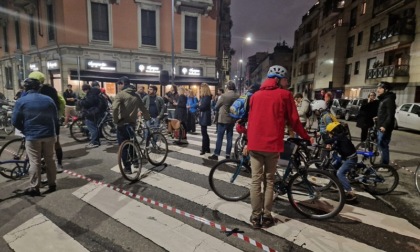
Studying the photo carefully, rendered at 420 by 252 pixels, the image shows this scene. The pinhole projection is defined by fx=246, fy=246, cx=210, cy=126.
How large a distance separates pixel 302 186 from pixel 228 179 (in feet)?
4.23

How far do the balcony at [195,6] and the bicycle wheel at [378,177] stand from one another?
70.4ft

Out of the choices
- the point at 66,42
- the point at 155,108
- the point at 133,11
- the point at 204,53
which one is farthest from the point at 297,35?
the point at 155,108

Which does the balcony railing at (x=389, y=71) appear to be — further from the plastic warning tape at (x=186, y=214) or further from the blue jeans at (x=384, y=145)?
the plastic warning tape at (x=186, y=214)

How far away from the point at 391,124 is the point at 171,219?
18.2 feet

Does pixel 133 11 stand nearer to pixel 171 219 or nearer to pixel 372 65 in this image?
pixel 171 219

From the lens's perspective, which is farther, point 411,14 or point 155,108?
point 411,14

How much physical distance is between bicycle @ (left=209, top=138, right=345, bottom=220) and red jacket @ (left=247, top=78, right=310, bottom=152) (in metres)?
0.74

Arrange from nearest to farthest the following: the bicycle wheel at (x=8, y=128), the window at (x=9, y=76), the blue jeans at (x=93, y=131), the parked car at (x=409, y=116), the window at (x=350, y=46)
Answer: the blue jeans at (x=93, y=131), the bicycle wheel at (x=8, y=128), the parked car at (x=409, y=116), the window at (x=9, y=76), the window at (x=350, y=46)

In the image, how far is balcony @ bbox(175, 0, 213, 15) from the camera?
2206cm

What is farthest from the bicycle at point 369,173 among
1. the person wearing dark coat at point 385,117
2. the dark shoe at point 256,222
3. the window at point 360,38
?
the window at point 360,38

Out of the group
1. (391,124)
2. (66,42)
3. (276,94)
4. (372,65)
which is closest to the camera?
(276,94)

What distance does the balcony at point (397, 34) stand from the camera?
21.3 m

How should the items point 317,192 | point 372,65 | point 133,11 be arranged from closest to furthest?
point 317,192
point 133,11
point 372,65

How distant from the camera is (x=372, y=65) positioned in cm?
2655
